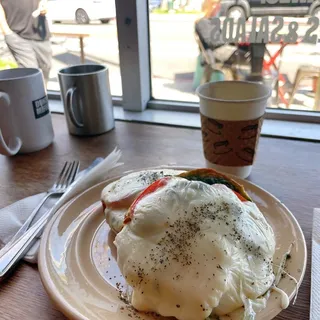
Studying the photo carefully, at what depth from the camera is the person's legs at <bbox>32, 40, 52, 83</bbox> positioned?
1.12 m

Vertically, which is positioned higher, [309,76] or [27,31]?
[27,31]

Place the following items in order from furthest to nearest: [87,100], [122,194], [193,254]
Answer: [87,100]
[122,194]
[193,254]

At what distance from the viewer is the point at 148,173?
489mm

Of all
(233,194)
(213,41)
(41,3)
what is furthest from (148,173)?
(41,3)

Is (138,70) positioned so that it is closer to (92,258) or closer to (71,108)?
(71,108)

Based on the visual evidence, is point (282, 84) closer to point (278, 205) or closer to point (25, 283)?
point (278, 205)

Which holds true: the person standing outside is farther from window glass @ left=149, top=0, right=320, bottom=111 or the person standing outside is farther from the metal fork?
the metal fork

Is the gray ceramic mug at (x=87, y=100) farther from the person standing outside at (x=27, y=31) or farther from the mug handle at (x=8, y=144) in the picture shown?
the person standing outside at (x=27, y=31)

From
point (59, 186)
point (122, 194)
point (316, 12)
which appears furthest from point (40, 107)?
point (316, 12)

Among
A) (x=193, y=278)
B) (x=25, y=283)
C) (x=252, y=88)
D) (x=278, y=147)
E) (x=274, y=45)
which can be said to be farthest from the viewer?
(x=274, y=45)

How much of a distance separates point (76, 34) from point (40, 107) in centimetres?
44

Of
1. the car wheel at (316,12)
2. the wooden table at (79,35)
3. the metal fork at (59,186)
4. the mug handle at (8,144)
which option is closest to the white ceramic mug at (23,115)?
the mug handle at (8,144)

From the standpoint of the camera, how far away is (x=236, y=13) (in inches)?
34.0

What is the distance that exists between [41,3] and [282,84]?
2.48ft
